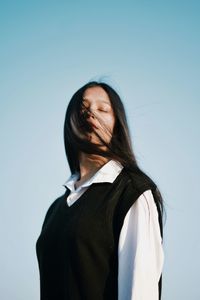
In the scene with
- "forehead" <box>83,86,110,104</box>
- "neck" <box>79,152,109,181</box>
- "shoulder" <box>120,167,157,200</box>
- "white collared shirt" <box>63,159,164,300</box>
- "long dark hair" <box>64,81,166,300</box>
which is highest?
"forehead" <box>83,86,110,104</box>

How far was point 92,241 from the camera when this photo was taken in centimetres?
196

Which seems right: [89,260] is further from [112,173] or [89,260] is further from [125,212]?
[112,173]

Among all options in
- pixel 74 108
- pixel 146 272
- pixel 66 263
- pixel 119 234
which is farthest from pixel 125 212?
pixel 74 108

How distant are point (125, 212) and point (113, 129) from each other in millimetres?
762

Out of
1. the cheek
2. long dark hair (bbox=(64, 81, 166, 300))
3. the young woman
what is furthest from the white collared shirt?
the cheek

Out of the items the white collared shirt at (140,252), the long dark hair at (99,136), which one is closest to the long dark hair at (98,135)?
the long dark hair at (99,136)

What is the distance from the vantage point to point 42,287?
235 centimetres

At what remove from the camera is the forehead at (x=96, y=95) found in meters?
2.53

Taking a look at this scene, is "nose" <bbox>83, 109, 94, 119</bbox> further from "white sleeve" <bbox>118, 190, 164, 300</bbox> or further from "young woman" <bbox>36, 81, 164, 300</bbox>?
"white sleeve" <bbox>118, 190, 164, 300</bbox>

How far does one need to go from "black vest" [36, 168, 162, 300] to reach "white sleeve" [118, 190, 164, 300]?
0.06 m

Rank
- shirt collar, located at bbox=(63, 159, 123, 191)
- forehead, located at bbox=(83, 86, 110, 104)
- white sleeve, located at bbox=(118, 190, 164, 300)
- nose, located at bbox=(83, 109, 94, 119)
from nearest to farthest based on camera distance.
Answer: white sleeve, located at bbox=(118, 190, 164, 300) → shirt collar, located at bbox=(63, 159, 123, 191) → nose, located at bbox=(83, 109, 94, 119) → forehead, located at bbox=(83, 86, 110, 104)

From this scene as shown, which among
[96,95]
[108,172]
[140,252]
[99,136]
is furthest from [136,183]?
[96,95]

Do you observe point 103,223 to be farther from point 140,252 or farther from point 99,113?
point 99,113

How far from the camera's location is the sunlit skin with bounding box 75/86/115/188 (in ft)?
7.85
